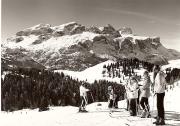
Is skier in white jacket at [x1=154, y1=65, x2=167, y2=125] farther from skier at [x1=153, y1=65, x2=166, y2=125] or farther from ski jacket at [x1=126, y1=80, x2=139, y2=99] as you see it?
ski jacket at [x1=126, y1=80, x2=139, y2=99]

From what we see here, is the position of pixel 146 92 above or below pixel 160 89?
below

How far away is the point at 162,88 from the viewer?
1502 cm

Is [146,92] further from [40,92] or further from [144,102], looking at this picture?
[40,92]

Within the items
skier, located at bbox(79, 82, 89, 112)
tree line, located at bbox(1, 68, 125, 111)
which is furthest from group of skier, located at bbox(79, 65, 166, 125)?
tree line, located at bbox(1, 68, 125, 111)

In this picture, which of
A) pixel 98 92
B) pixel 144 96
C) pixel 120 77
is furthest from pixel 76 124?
pixel 120 77

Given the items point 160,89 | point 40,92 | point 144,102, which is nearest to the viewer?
point 160,89

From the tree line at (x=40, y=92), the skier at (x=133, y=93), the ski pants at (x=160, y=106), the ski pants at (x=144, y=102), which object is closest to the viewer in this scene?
the ski pants at (x=160, y=106)

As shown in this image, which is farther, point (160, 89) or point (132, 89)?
point (132, 89)

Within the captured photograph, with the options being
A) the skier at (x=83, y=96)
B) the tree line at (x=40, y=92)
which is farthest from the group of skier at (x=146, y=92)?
the tree line at (x=40, y=92)

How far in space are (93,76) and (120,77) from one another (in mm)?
16599

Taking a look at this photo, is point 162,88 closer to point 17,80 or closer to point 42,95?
point 42,95

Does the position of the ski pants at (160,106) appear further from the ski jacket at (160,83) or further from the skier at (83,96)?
the skier at (83,96)

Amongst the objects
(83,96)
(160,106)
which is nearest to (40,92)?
(83,96)

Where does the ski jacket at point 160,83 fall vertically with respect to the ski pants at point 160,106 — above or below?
above
